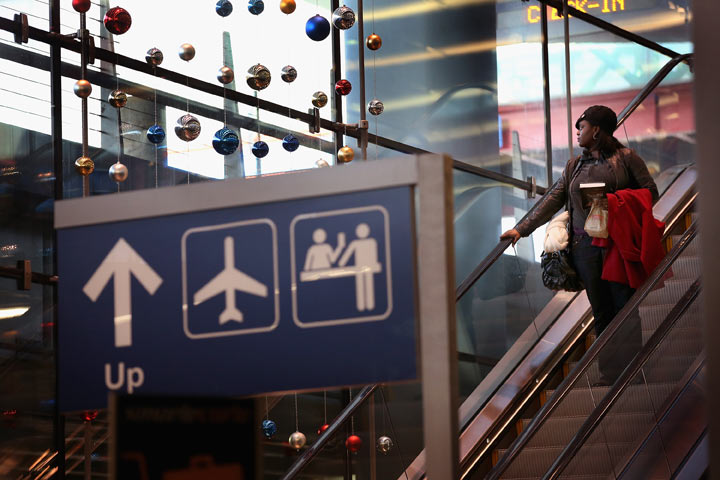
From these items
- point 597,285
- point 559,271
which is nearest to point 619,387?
point 597,285

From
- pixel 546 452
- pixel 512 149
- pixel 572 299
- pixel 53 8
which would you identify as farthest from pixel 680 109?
pixel 53 8

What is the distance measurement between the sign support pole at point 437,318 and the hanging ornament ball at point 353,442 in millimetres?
5293

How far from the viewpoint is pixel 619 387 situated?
693cm

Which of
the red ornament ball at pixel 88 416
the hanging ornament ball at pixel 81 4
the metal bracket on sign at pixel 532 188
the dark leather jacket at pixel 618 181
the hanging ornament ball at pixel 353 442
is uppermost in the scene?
the hanging ornament ball at pixel 81 4

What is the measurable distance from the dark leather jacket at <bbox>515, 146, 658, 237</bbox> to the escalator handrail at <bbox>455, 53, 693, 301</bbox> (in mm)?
96

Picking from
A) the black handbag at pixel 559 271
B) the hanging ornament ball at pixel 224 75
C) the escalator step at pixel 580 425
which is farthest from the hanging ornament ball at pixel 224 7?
the escalator step at pixel 580 425

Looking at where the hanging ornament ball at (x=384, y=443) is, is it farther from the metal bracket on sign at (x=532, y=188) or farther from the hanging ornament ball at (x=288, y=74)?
the metal bracket on sign at (x=532, y=188)

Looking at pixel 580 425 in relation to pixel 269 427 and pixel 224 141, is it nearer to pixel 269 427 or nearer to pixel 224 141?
pixel 269 427

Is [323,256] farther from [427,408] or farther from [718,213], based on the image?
[718,213]

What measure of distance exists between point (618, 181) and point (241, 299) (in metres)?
5.45

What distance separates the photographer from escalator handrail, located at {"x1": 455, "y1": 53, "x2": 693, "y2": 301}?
939 centimetres

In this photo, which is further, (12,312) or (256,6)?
(256,6)

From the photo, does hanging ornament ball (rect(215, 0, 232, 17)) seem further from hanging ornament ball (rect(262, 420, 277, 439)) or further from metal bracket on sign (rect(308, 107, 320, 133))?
hanging ornament ball (rect(262, 420, 277, 439))

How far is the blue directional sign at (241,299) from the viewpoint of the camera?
9.84 feet
